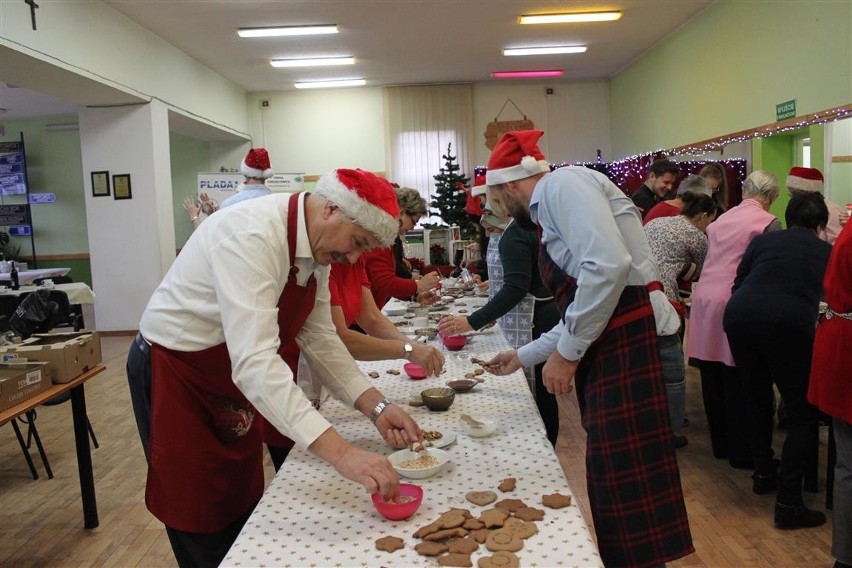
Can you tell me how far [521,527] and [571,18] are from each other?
22.9 feet

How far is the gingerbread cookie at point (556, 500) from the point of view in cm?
135

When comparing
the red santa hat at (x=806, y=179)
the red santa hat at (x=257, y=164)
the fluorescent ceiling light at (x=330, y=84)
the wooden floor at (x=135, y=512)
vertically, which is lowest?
the wooden floor at (x=135, y=512)

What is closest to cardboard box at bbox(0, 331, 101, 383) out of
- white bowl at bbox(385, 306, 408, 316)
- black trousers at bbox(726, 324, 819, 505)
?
white bowl at bbox(385, 306, 408, 316)

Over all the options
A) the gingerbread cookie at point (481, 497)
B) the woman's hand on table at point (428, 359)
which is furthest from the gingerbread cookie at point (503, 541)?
the woman's hand on table at point (428, 359)

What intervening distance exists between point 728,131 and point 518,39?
2.78 meters

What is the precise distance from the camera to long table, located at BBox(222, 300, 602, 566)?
1204 millimetres

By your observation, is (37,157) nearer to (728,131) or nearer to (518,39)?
(518,39)

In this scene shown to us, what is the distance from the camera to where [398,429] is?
1.68 metres

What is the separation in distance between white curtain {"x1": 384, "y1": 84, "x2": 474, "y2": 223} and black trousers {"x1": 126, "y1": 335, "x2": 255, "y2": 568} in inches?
356

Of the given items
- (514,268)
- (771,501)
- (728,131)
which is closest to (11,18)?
(514,268)

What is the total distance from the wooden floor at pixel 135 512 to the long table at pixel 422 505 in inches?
54.1

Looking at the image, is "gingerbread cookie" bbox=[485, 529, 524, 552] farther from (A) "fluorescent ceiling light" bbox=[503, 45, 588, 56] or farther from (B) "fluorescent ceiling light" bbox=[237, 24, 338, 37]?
(A) "fluorescent ceiling light" bbox=[503, 45, 588, 56]

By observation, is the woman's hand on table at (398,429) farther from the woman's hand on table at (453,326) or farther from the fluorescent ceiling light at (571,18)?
the fluorescent ceiling light at (571,18)

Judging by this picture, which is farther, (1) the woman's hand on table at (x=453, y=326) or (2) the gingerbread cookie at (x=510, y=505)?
(1) the woman's hand on table at (x=453, y=326)
